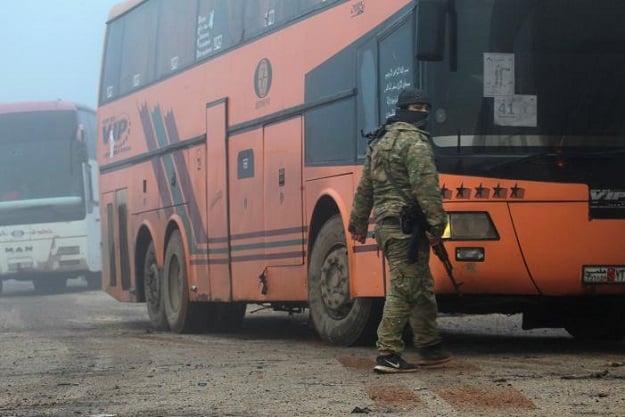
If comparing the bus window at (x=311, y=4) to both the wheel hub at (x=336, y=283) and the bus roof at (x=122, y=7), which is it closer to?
the wheel hub at (x=336, y=283)

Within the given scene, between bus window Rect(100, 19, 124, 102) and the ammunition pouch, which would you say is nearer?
the ammunition pouch

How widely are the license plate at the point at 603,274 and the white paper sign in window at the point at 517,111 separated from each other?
1.08 metres

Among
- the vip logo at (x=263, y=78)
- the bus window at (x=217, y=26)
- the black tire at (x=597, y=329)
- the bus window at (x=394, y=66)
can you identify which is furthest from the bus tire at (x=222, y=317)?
the bus window at (x=394, y=66)

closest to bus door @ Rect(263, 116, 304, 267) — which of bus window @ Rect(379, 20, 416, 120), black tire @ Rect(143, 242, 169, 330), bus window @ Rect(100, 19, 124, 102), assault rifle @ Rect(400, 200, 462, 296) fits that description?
bus window @ Rect(379, 20, 416, 120)

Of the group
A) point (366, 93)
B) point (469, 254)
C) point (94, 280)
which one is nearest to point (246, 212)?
point (366, 93)

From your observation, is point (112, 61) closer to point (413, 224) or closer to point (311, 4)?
point (311, 4)

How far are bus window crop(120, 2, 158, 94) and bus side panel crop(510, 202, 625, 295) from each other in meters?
8.01

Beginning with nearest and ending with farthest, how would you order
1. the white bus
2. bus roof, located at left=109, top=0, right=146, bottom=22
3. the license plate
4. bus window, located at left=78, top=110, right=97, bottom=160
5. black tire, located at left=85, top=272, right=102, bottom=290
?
the license plate, bus roof, located at left=109, top=0, right=146, bottom=22, the white bus, bus window, located at left=78, top=110, right=97, bottom=160, black tire, located at left=85, top=272, right=102, bottom=290

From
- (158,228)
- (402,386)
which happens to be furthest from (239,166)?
(402,386)

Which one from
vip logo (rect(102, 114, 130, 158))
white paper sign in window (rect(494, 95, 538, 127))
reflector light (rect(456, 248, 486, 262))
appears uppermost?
vip logo (rect(102, 114, 130, 158))

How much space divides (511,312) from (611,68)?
2.13 meters

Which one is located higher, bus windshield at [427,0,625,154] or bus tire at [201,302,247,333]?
bus windshield at [427,0,625,154]

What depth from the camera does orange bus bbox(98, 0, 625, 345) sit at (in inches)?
370

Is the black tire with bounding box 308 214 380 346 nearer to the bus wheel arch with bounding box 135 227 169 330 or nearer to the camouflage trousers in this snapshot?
the camouflage trousers
